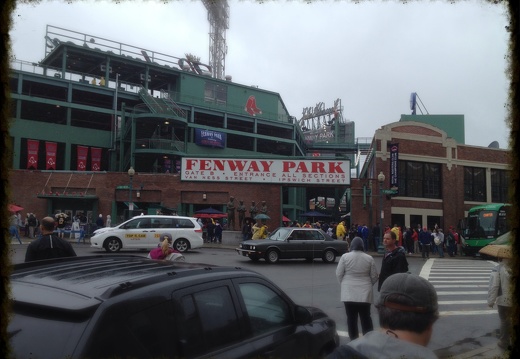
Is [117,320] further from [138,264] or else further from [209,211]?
[209,211]

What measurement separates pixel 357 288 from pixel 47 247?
4038mm

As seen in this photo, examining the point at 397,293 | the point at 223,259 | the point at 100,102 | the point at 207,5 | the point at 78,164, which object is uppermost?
the point at 100,102

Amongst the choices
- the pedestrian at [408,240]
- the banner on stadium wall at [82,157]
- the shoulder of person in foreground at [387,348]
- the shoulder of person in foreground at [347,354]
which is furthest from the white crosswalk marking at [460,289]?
the banner on stadium wall at [82,157]

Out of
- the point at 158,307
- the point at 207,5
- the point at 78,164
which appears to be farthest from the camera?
the point at 78,164

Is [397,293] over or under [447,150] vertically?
under

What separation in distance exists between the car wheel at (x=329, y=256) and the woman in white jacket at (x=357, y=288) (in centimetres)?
1207

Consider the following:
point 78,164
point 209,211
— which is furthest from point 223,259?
point 78,164

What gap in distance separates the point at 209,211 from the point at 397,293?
30413 millimetres

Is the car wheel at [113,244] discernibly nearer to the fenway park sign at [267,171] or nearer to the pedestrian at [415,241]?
the fenway park sign at [267,171]

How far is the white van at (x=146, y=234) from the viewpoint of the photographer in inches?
760

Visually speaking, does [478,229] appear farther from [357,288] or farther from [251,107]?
[251,107]

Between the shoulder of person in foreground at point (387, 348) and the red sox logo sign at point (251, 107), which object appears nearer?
the shoulder of person in foreground at point (387, 348)

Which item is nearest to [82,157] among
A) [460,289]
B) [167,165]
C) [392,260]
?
[167,165]

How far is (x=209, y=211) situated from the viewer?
32125 millimetres
